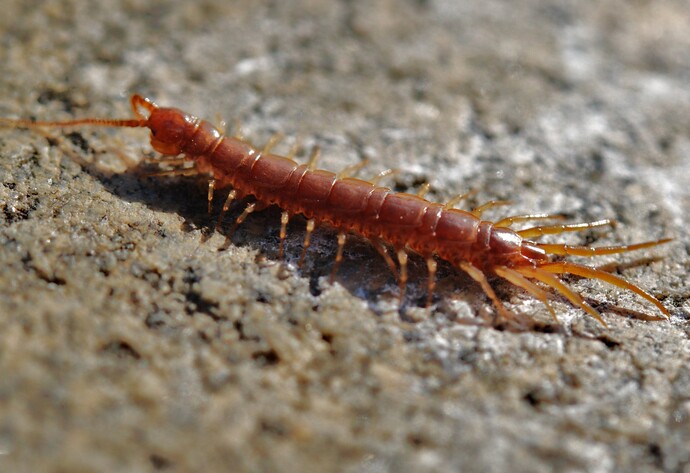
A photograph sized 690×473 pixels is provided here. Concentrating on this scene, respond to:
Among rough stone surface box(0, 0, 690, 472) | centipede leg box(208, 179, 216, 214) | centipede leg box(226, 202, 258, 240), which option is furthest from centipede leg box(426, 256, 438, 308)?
Result: centipede leg box(208, 179, 216, 214)

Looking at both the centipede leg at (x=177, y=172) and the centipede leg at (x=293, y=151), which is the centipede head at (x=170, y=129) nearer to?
the centipede leg at (x=177, y=172)

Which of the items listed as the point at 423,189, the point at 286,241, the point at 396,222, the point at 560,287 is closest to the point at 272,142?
the point at 286,241

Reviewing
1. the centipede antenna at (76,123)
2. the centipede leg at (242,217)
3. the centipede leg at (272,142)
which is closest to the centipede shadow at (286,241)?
the centipede leg at (242,217)

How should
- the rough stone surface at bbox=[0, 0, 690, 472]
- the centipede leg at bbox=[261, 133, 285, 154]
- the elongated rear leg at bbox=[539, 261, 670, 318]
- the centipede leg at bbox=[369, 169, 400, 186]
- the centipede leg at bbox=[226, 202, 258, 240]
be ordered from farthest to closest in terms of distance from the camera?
the centipede leg at bbox=[261, 133, 285, 154]
the centipede leg at bbox=[369, 169, 400, 186]
the centipede leg at bbox=[226, 202, 258, 240]
the elongated rear leg at bbox=[539, 261, 670, 318]
the rough stone surface at bbox=[0, 0, 690, 472]

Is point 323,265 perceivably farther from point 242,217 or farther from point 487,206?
point 487,206

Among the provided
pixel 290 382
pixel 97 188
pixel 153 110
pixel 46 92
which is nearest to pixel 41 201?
pixel 97 188

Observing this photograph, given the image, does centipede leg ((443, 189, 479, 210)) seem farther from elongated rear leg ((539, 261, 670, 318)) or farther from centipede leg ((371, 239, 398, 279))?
elongated rear leg ((539, 261, 670, 318))
